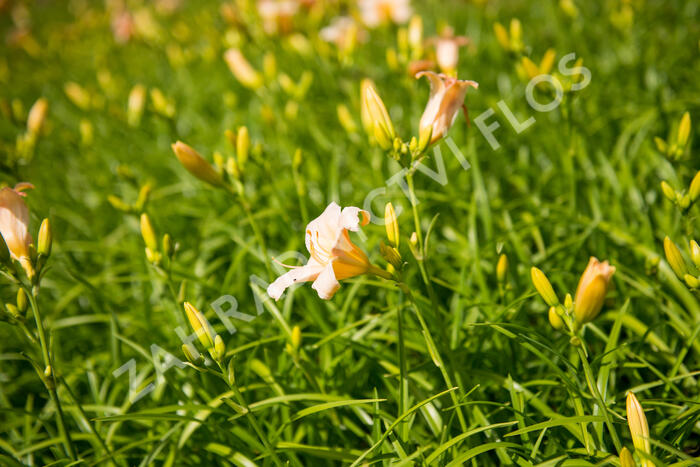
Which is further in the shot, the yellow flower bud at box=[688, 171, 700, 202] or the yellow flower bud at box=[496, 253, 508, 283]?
the yellow flower bud at box=[496, 253, 508, 283]

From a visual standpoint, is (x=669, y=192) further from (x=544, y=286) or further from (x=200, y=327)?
(x=200, y=327)

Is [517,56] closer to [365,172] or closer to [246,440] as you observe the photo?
[365,172]

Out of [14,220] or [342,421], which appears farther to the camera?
[342,421]

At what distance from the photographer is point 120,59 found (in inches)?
230

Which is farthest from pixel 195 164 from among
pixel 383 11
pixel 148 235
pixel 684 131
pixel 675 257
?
pixel 383 11

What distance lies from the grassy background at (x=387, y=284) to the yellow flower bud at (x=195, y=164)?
0.20 metres

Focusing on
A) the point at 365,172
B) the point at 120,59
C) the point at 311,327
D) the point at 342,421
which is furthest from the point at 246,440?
the point at 120,59

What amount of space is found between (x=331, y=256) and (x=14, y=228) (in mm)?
830

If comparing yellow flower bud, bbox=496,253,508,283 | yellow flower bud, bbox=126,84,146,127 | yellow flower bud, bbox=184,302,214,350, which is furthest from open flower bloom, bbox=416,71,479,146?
yellow flower bud, bbox=126,84,146,127

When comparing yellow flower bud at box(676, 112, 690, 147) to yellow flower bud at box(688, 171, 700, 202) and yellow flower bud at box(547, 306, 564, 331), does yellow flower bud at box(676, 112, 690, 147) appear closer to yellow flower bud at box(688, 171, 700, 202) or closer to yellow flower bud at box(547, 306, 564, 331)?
yellow flower bud at box(688, 171, 700, 202)

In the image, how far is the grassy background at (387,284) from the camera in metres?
1.28

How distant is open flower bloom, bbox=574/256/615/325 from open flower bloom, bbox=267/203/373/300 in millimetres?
468

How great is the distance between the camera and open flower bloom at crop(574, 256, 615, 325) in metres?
0.98

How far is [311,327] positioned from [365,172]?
3.05 ft
